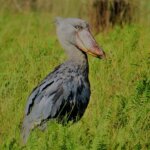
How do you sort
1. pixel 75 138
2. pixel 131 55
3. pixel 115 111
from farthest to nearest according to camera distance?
pixel 131 55 < pixel 115 111 < pixel 75 138

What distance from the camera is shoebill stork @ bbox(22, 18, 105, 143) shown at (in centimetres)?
625

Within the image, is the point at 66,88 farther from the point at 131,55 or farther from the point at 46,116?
the point at 131,55

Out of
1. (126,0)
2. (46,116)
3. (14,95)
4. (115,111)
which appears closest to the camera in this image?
(46,116)

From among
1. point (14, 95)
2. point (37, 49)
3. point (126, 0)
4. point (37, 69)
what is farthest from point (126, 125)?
point (126, 0)

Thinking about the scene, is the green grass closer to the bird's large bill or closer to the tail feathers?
the tail feathers

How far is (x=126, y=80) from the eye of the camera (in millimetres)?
7883

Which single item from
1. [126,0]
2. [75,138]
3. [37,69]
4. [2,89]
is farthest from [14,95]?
[126,0]

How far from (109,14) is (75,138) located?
6.35 m

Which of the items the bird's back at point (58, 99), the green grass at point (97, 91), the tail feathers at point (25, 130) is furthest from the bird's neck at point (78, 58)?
the tail feathers at point (25, 130)

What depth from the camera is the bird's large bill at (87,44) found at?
7.11 m

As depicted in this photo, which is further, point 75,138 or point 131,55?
point 131,55

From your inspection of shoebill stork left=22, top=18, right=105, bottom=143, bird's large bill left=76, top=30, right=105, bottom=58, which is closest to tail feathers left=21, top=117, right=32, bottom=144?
shoebill stork left=22, top=18, right=105, bottom=143

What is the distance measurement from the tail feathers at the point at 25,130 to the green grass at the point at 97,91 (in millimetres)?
52

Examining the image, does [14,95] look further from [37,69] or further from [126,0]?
[126,0]
